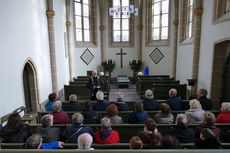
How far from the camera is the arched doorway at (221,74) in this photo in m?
7.30

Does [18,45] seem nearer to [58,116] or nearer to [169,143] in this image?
[58,116]

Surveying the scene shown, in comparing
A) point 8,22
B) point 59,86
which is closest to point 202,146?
point 8,22

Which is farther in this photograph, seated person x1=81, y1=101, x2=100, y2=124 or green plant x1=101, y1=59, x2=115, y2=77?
green plant x1=101, y1=59, x2=115, y2=77

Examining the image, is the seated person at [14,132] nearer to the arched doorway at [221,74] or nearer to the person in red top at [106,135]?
the person in red top at [106,135]

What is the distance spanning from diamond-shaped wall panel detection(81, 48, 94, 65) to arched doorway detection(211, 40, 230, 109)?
30.8 ft

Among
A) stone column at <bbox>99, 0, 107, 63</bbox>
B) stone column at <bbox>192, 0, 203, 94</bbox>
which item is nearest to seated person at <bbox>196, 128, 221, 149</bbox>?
stone column at <bbox>192, 0, 203, 94</bbox>

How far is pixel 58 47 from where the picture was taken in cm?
1006

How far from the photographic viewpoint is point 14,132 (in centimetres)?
325

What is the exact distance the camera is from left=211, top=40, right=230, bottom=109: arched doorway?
7.30 meters

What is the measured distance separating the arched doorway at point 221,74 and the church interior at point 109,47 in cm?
A: 4

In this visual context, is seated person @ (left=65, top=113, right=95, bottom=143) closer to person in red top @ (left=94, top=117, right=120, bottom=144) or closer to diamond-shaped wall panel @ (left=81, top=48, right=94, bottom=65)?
person in red top @ (left=94, top=117, right=120, bottom=144)

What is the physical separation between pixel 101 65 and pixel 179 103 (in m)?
11.1

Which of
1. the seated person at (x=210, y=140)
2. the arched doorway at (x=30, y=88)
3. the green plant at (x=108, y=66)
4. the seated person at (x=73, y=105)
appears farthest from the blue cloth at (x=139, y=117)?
the green plant at (x=108, y=66)

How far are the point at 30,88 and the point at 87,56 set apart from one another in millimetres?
7283
